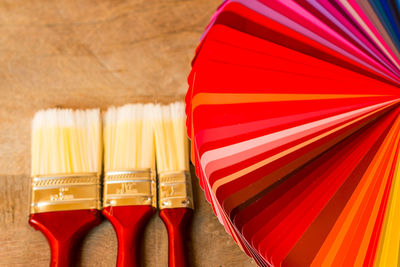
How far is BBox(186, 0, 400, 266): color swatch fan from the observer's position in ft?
1.75

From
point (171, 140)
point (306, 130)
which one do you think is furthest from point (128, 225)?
point (306, 130)

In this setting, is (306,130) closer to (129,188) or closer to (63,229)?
(129,188)

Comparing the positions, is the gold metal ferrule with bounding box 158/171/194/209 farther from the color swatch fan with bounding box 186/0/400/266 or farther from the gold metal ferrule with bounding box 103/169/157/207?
the color swatch fan with bounding box 186/0/400/266

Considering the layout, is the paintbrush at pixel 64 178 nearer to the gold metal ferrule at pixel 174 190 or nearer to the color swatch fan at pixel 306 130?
the gold metal ferrule at pixel 174 190

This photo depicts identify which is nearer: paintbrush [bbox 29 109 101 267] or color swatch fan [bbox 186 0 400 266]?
color swatch fan [bbox 186 0 400 266]

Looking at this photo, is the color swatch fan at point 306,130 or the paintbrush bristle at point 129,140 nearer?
the color swatch fan at point 306,130

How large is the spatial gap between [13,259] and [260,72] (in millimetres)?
533

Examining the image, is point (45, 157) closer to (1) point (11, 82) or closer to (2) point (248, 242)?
(1) point (11, 82)

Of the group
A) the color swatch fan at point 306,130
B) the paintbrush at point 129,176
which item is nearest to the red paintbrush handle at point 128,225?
the paintbrush at point 129,176

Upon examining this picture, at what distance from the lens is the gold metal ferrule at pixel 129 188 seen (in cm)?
70

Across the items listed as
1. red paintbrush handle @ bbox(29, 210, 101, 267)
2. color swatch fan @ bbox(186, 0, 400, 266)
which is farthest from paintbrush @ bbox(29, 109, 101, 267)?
color swatch fan @ bbox(186, 0, 400, 266)

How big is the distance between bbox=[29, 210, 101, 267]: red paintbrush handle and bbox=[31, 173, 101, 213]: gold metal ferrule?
0.01 metres

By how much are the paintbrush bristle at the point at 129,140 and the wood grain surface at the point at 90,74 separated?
0.30ft

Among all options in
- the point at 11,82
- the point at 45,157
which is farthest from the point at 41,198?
the point at 11,82
